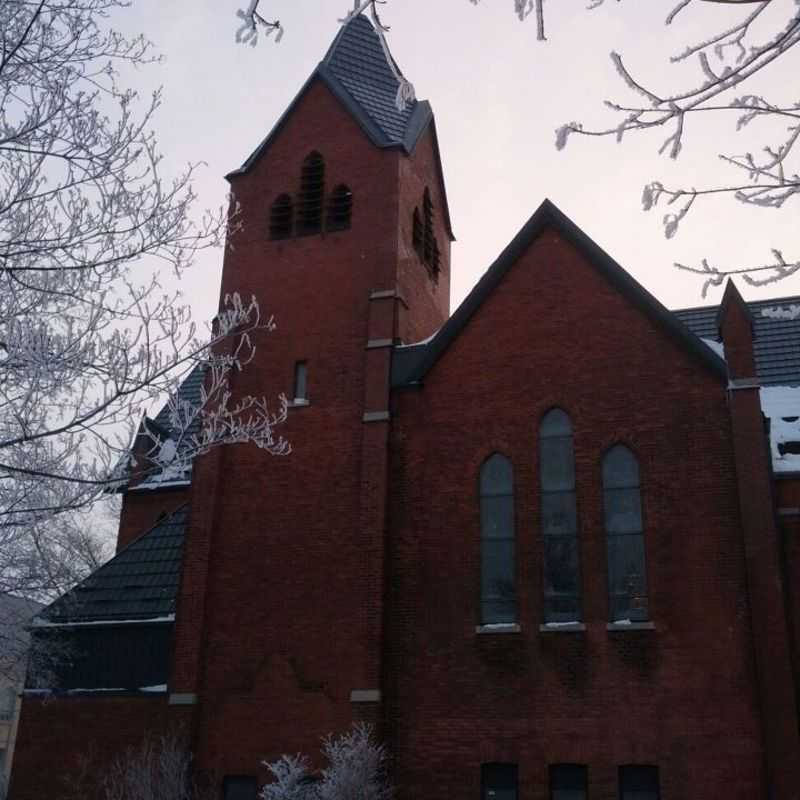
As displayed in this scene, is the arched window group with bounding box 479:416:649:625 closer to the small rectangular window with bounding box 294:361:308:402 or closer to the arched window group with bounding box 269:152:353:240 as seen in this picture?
the small rectangular window with bounding box 294:361:308:402

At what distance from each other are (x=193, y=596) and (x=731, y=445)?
33.7ft

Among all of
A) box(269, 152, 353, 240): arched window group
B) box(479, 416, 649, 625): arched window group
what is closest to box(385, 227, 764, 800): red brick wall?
box(479, 416, 649, 625): arched window group

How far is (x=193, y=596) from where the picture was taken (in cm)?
1919

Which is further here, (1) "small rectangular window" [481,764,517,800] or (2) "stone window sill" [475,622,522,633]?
(2) "stone window sill" [475,622,522,633]

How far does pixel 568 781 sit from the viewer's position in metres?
16.1

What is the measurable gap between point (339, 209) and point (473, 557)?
858cm

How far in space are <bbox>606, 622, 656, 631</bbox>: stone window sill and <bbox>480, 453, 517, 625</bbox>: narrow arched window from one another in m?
1.68

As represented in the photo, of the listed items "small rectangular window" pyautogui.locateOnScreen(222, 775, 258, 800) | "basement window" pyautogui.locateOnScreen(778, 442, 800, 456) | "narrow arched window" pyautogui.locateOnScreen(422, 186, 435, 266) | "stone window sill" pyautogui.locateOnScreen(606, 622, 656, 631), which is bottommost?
"small rectangular window" pyautogui.locateOnScreen(222, 775, 258, 800)

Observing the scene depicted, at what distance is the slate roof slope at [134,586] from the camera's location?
789 inches

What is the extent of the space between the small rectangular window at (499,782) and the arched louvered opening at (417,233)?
11521 mm

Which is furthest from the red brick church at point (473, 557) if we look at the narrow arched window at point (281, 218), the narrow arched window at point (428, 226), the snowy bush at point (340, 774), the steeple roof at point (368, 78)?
the narrow arched window at point (428, 226)

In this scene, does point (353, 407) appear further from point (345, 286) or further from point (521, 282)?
point (521, 282)

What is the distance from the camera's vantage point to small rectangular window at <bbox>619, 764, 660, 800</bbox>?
15.6m

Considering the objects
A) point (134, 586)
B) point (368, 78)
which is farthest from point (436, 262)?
point (134, 586)
